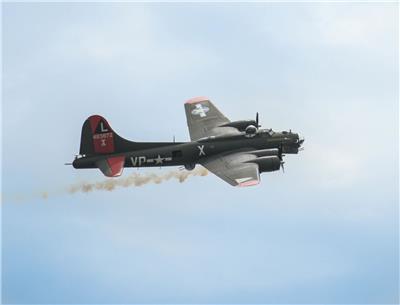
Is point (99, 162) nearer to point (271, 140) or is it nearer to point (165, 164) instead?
point (165, 164)

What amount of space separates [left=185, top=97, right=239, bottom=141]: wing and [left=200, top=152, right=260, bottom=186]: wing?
347 centimetres

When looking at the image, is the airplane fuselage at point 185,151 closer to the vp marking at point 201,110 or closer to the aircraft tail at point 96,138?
the aircraft tail at point 96,138

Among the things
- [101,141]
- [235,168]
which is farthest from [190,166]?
[101,141]

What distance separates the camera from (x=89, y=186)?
73.0 metres

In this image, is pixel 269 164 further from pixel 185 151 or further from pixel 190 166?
pixel 185 151

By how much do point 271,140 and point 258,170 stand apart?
552cm

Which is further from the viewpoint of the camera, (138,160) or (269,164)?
(138,160)

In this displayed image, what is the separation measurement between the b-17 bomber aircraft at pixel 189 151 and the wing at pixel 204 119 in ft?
5.93

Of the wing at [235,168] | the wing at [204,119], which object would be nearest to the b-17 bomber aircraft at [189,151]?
the wing at [235,168]

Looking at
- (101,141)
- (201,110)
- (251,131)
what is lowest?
(101,141)

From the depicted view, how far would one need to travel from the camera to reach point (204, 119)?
79750 mm

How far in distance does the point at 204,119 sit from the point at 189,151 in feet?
21.5

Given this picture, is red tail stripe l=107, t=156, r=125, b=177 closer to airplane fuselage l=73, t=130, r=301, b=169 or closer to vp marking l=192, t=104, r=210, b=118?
airplane fuselage l=73, t=130, r=301, b=169

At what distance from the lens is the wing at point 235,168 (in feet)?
227
